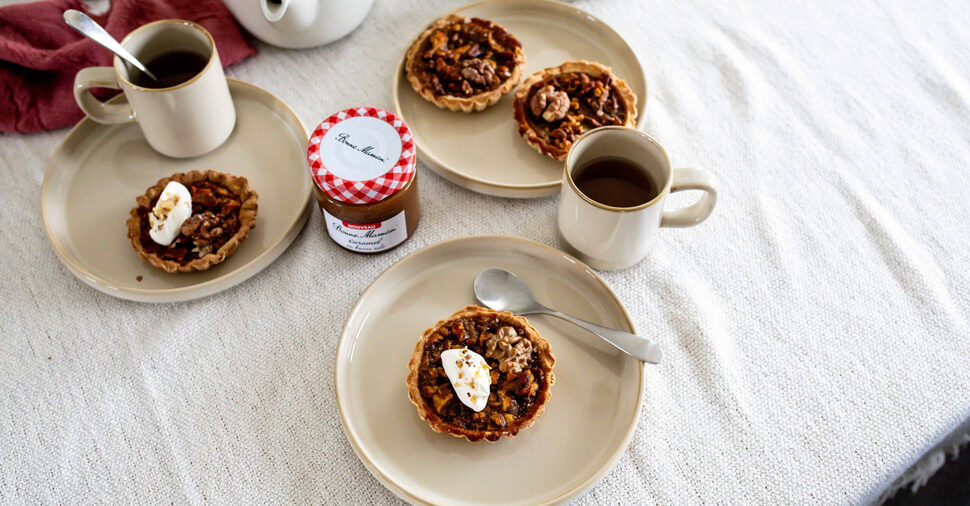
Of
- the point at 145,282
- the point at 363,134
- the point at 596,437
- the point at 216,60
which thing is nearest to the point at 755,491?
the point at 596,437

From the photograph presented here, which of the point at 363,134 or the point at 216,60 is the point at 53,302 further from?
the point at 363,134

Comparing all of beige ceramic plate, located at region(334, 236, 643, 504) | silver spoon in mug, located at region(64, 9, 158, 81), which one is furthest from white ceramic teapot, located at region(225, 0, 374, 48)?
beige ceramic plate, located at region(334, 236, 643, 504)

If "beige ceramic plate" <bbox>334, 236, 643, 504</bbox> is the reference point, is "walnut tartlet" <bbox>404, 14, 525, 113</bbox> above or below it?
above

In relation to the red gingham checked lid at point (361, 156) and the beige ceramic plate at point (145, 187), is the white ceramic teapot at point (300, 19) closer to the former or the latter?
the beige ceramic plate at point (145, 187)

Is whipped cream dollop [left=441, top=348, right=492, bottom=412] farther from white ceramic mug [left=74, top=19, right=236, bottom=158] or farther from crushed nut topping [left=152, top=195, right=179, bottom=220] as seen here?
white ceramic mug [left=74, top=19, right=236, bottom=158]

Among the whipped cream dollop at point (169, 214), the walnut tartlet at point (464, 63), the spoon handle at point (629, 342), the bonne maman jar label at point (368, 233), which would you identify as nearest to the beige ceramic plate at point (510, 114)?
the walnut tartlet at point (464, 63)
